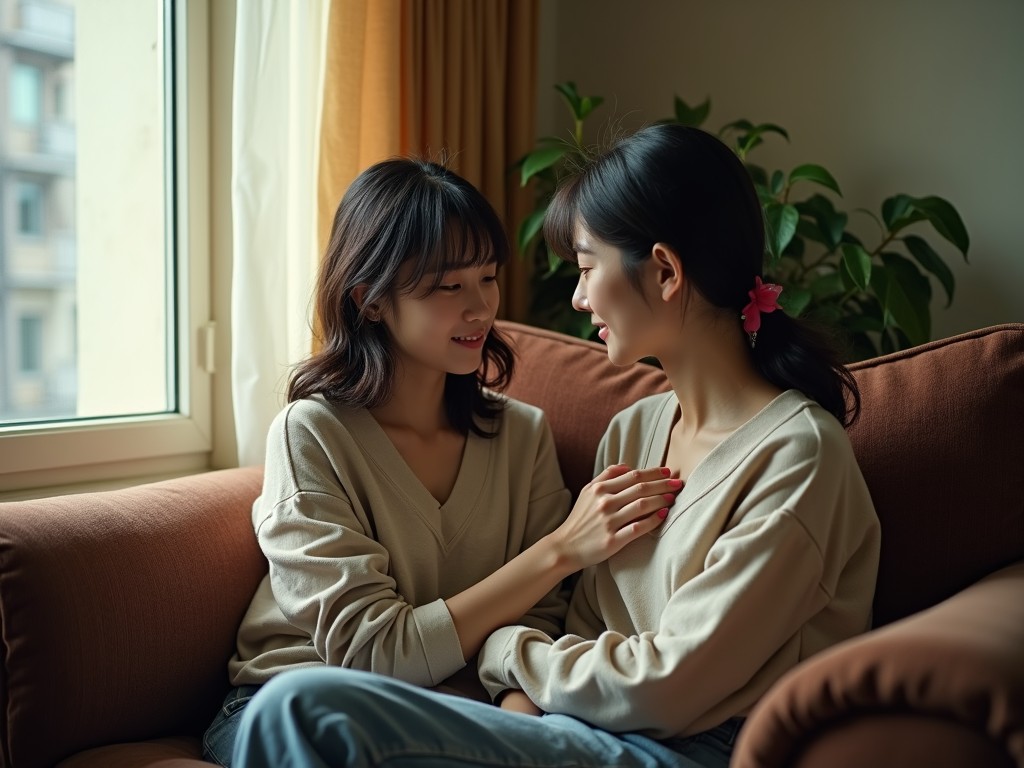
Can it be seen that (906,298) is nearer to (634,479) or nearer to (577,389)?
(577,389)

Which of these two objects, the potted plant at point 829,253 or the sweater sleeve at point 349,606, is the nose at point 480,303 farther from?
the potted plant at point 829,253

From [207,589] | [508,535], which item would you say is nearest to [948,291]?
[508,535]

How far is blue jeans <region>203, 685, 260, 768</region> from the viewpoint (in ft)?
4.21

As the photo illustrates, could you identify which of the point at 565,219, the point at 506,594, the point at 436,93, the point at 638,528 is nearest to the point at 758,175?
the point at 436,93

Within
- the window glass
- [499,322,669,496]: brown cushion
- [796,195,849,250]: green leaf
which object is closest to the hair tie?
[499,322,669,496]: brown cushion

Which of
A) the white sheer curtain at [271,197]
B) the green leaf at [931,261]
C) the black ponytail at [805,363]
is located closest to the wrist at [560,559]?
the black ponytail at [805,363]

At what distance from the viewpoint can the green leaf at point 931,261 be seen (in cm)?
206

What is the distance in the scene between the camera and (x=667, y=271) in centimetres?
129

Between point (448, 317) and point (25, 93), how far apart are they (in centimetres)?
95

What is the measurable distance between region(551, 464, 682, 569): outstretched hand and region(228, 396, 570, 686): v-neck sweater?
15cm

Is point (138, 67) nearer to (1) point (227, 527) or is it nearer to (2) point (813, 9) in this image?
(1) point (227, 527)

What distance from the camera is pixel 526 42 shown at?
2385 mm

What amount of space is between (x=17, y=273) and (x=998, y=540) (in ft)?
5.48

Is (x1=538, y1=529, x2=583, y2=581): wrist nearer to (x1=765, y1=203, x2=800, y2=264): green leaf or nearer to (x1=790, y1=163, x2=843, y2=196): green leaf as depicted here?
(x1=765, y1=203, x2=800, y2=264): green leaf
